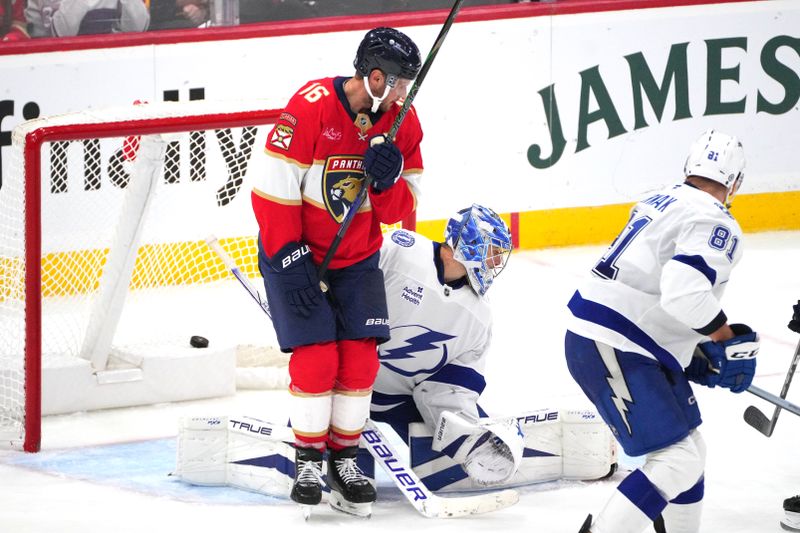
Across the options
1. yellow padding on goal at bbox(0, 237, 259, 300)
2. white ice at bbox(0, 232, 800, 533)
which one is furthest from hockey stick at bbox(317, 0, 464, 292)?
yellow padding on goal at bbox(0, 237, 259, 300)

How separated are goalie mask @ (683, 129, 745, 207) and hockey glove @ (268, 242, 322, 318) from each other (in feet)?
3.10

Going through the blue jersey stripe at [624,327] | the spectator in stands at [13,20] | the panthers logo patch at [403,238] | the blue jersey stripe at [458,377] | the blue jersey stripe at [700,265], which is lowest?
the blue jersey stripe at [458,377]

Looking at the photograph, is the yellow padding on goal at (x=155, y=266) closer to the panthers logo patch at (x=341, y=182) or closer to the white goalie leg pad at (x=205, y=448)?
the white goalie leg pad at (x=205, y=448)

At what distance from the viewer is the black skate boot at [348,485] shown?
12.4ft

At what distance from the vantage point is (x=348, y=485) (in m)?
3.79

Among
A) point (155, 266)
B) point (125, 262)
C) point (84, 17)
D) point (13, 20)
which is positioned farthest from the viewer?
point (84, 17)

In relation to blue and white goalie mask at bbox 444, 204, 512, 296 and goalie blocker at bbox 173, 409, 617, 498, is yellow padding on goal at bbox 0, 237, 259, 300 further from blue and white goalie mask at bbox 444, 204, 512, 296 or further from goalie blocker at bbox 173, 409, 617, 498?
blue and white goalie mask at bbox 444, 204, 512, 296

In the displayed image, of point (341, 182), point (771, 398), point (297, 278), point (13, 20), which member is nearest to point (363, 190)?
point (341, 182)

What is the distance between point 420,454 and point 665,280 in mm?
1026

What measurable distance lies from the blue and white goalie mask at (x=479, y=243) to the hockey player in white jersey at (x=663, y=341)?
0.46 metres

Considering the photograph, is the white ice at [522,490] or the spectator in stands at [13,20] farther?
the spectator in stands at [13,20]

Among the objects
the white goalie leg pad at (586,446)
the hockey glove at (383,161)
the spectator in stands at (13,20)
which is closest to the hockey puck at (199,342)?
the white goalie leg pad at (586,446)

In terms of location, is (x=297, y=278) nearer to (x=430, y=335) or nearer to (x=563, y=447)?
(x=430, y=335)

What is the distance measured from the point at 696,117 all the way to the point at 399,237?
3.51 metres
